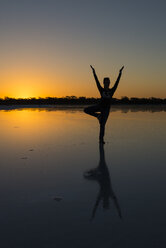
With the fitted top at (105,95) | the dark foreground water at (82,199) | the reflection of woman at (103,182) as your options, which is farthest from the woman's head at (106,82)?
the reflection of woman at (103,182)

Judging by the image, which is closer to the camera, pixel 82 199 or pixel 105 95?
pixel 82 199

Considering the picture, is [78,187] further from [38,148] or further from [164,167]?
[38,148]

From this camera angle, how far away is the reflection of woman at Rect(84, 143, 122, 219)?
2637 millimetres

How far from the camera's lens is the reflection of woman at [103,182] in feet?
8.65

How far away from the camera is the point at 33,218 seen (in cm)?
228

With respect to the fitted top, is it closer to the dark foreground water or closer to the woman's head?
the woman's head

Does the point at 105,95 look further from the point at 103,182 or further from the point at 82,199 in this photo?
the point at 82,199

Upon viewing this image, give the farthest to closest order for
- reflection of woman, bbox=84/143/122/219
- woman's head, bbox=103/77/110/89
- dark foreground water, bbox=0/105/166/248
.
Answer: woman's head, bbox=103/77/110/89 → reflection of woman, bbox=84/143/122/219 → dark foreground water, bbox=0/105/166/248

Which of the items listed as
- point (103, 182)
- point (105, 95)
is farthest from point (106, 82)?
point (103, 182)

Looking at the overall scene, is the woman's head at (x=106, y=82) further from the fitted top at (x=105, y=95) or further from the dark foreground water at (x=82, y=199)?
the dark foreground water at (x=82, y=199)

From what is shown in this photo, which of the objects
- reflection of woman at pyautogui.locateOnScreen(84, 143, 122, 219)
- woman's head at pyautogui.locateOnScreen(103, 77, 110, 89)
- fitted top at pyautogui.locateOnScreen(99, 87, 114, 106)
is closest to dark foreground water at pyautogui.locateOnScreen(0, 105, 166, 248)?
reflection of woman at pyautogui.locateOnScreen(84, 143, 122, 219)

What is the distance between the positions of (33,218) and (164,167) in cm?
255

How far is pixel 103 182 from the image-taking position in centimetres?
334

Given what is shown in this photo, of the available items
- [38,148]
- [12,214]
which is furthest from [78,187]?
[38,148]
